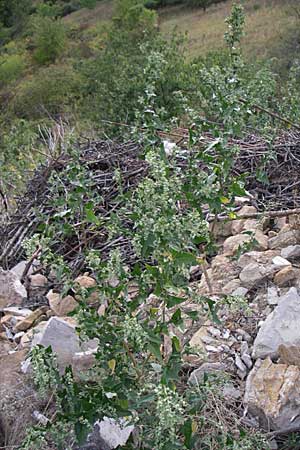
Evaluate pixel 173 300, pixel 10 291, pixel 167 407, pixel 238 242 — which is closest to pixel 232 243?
pixel 238 242

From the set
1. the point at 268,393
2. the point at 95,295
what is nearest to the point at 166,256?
the point at 268,393

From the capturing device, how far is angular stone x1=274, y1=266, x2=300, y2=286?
10.8 ft

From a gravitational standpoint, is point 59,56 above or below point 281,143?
below

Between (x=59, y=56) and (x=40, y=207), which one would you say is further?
(x=59, y=56)

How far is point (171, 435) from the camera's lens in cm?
221

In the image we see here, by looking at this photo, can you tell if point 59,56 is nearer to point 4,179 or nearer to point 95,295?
point 4,179

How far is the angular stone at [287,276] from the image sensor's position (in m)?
3.29

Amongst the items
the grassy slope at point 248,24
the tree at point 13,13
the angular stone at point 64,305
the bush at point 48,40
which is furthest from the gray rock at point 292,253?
the tree at point 13,13

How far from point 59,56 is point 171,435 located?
36980 millimetres

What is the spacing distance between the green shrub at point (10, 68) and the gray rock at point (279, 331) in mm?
30659

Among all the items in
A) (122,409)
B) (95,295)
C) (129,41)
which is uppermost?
(122,409)

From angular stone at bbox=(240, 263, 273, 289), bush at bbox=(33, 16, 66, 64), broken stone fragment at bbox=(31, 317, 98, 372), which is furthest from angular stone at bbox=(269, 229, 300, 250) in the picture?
bush at bbox=(33, 16, 66, 64)

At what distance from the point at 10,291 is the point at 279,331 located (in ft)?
5.61

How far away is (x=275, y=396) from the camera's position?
2.68m
